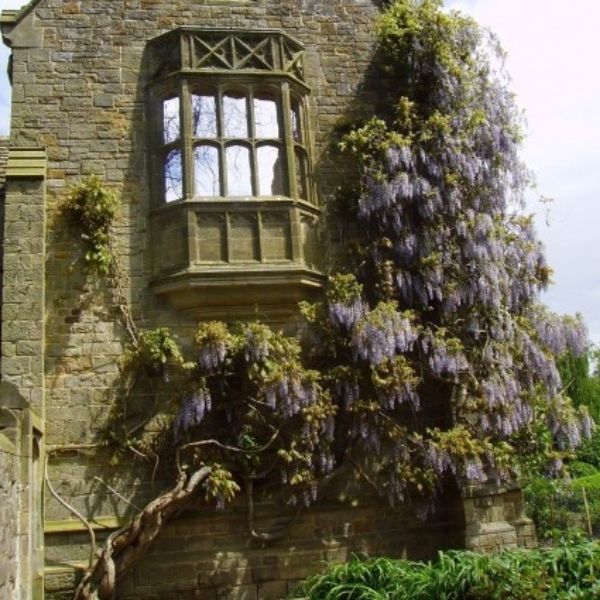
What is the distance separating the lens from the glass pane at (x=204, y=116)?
973 centimetres

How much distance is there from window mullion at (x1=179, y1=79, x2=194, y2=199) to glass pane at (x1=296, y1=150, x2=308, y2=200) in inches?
55.0

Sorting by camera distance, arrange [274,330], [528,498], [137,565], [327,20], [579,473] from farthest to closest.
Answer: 1. [579,473]
2. [528,498]
3. [327,20]
4. [274,330]
5. [137,565]

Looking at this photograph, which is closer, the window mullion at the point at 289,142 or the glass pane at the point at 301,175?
the window mullion at the point at 289,142

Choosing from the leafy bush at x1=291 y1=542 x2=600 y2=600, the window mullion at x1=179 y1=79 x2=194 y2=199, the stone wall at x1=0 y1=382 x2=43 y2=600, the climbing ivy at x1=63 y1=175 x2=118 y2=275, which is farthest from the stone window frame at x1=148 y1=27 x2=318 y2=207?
the leafy bush at x1=291 y1=542 x2=600 y2=600

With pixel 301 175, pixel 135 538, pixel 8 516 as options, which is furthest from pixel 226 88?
pixel 8 516

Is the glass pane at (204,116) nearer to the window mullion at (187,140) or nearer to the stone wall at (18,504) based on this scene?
the window mullion at (187,140)

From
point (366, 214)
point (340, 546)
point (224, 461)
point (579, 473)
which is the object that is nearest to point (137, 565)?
point (224, 461)

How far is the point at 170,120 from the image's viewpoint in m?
9.93

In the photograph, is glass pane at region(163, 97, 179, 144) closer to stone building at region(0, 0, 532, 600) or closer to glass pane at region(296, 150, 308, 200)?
stone building at region(0, 0, 532, 600)

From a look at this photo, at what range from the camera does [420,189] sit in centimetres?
977

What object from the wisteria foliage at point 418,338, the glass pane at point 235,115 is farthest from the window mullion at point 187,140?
the wisteria foliage at point 418,338

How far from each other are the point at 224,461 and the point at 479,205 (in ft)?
15.1

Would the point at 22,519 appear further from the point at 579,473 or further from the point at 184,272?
the point at 579,473

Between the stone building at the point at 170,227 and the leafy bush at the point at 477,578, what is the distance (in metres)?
1.61
